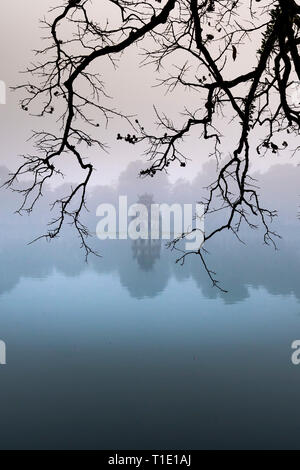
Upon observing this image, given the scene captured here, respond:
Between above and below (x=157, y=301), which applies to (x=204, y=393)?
below

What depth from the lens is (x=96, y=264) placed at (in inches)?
3125

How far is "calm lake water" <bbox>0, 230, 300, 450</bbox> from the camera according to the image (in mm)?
16875

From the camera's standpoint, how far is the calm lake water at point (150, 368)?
16.9m

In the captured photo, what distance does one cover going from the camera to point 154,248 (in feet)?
297

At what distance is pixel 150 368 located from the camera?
77.6 ft

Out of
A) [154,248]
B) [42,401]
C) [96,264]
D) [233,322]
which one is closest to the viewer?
[42,401]

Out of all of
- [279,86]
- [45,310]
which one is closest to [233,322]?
[45,310]

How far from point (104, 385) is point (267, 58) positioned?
66.2 feet

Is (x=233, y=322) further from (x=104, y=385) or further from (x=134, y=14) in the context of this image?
(x=134, y=14)

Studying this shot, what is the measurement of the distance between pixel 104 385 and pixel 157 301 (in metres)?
23.3

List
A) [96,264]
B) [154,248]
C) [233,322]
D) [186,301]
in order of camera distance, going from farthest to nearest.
A: [154,248]
[96,264]
[186,301]
[233,322]

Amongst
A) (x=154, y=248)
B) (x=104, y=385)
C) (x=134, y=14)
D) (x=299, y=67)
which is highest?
(x=154, y=248)

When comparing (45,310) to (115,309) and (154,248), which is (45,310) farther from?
(154,248)

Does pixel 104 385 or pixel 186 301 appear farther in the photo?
pixel 186 301
